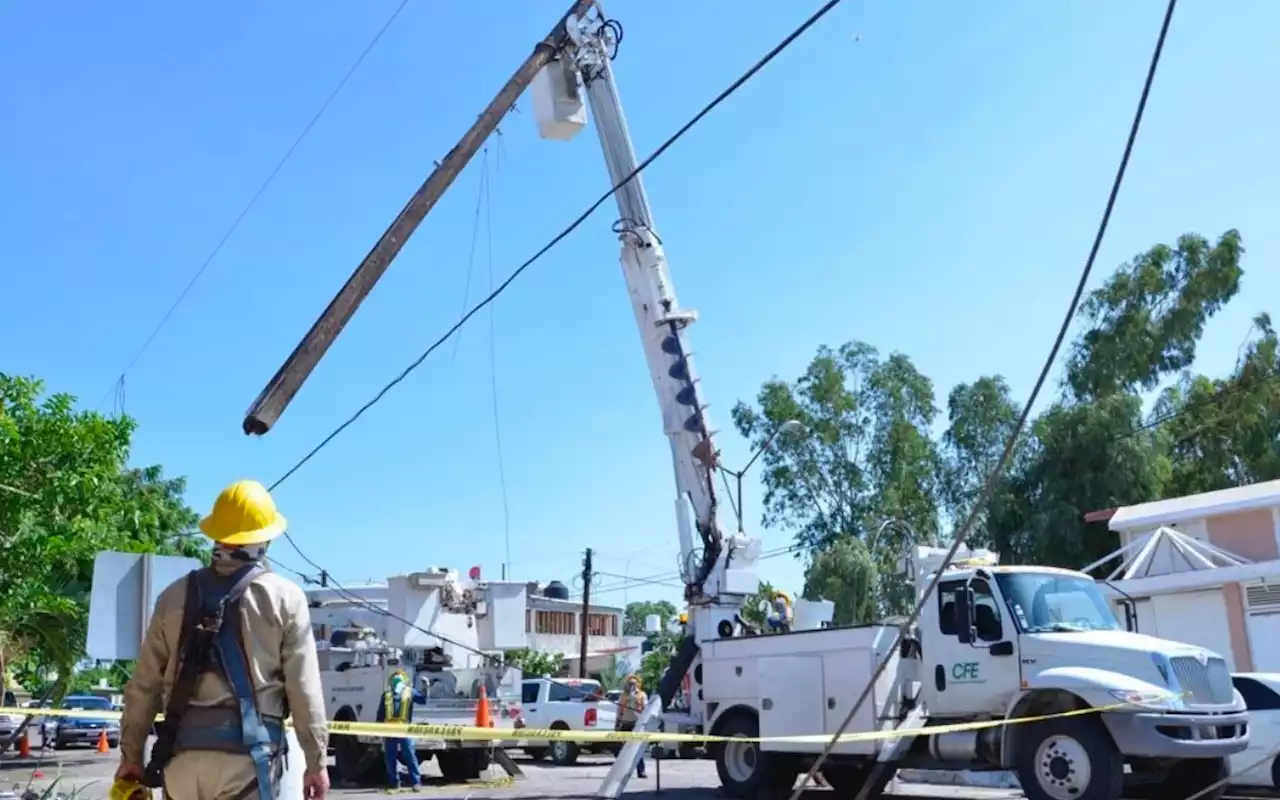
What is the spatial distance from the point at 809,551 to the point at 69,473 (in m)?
36.8

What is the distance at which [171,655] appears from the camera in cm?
446

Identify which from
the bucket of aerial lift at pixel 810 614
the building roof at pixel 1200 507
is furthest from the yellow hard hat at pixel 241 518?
the building roof at pixel 1200 507

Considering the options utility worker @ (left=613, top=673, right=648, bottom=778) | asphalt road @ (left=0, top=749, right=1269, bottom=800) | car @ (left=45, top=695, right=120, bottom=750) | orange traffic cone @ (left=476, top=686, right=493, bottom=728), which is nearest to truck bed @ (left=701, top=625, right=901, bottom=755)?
asphalt road @ (left=0, top=749, right=1269, bottom=800)

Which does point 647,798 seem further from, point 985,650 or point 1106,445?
point 1106,445

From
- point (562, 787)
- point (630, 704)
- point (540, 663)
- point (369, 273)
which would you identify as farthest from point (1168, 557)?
point (540, 663)

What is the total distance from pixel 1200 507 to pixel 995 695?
1287 cm

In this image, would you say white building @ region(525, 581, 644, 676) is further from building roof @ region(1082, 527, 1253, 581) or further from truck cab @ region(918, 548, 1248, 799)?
truck cab @ region(918, 548, 1248, 799)

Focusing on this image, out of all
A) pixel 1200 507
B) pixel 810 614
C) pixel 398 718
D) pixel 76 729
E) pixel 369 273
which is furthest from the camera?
pixel 76 729

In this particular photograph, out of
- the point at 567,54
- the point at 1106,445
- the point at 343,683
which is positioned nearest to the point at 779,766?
the point at 343,683

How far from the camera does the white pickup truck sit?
23891 mm

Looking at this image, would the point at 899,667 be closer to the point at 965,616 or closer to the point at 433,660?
the point at 965,616

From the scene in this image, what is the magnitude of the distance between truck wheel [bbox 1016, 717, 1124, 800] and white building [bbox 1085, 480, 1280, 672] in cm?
1026

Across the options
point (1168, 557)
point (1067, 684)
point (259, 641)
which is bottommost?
point (1067, 684)

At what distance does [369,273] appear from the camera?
8.15m
